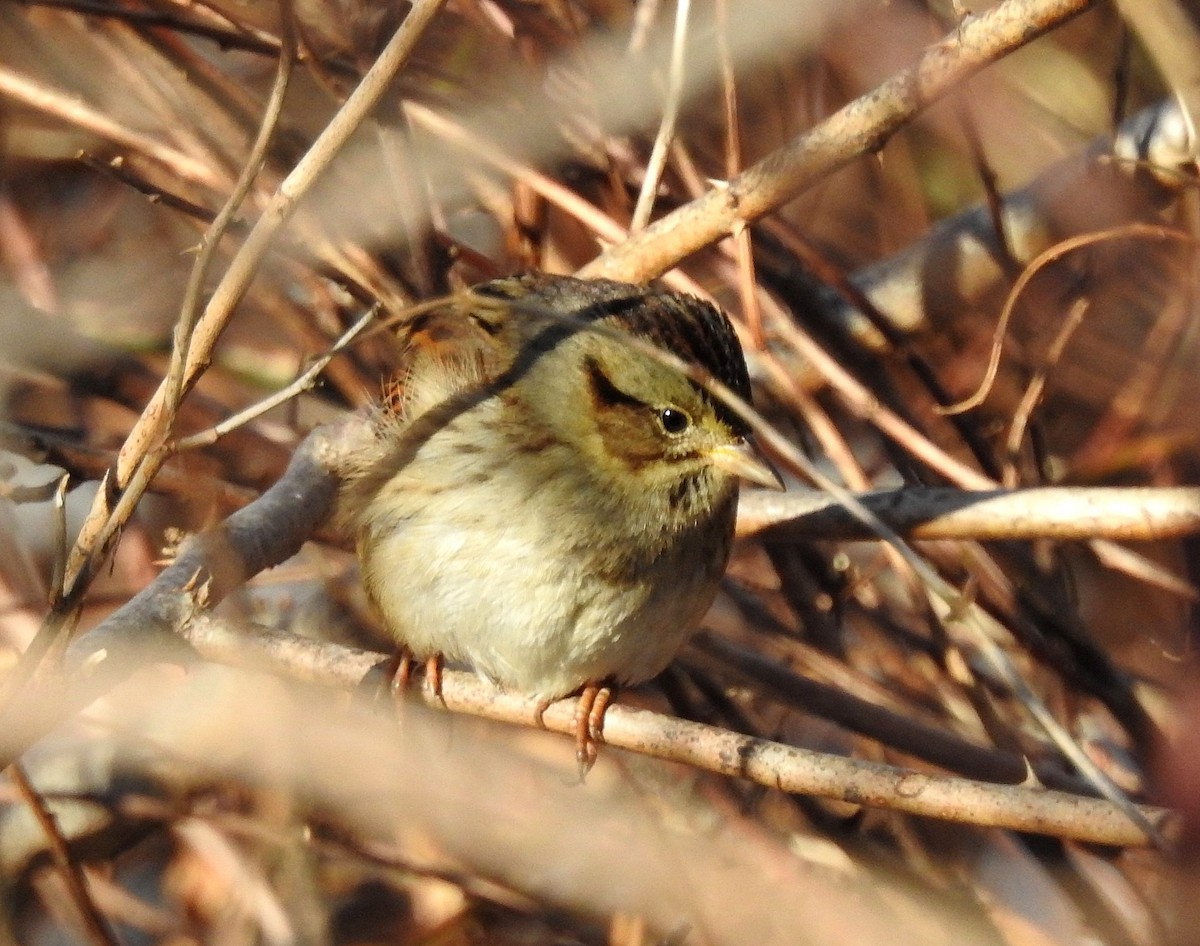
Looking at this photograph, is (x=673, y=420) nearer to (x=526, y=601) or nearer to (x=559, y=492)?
(x=559, y=492)

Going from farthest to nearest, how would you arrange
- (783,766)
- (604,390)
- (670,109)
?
1. (604,390)
2. (670,109)
3. (783,766)

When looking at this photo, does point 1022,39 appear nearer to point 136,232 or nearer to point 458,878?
point 458,878

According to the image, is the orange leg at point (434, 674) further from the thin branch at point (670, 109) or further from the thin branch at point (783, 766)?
the thin branch at point (670, 109)

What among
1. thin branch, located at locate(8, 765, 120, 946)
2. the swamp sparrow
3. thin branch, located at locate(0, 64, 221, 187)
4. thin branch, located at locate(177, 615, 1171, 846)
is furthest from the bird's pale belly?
thin branch, located at locate(0, 64, 221, 187)

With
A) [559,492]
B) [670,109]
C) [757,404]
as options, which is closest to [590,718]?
[559,492]

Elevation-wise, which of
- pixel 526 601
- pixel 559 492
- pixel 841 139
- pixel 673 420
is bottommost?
pixel 526 601

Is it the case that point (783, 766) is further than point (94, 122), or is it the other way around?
point (94, 122)

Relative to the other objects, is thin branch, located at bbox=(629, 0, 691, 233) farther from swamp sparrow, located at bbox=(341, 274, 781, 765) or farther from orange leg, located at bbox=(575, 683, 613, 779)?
orange leg, located at bbox=(575, 683, 613, 779)
